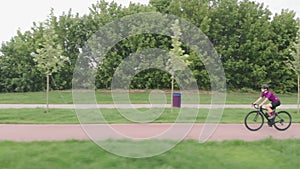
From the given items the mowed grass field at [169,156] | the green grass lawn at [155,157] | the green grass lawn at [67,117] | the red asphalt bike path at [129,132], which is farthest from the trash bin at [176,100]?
the green grass lawn at [155,157]

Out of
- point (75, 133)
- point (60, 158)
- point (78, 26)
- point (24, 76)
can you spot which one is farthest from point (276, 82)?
point (60, 158)

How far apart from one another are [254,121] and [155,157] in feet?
16.7

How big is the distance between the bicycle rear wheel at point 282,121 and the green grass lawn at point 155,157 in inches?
118

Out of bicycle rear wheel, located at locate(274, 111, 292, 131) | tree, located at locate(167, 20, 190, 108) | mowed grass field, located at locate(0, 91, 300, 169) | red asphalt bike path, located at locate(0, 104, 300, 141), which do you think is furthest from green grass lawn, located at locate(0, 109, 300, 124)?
mowed grass field, located at locate(0, 91, 300, 169)

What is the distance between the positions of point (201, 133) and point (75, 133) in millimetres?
3538

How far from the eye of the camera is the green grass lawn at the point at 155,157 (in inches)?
272

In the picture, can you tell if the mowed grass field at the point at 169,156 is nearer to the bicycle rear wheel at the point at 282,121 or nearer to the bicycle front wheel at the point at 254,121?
the bicycle front wheel at the point at 254,121

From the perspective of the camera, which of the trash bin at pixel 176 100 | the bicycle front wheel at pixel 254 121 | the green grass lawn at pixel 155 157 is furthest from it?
the trash bin at pixel 176 100

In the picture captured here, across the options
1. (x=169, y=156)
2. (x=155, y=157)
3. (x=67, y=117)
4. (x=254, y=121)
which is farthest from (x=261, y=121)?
(x=67, y=117)

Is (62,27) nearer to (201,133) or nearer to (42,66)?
(42,66)

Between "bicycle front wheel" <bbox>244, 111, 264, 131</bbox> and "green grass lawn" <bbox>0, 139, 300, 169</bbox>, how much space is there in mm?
2761

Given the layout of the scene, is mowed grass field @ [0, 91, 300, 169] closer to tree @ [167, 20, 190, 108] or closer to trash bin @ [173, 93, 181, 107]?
tree @ [167, 20, 190, 108]

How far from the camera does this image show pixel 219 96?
1330cm

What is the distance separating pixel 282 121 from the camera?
36.9 ft
